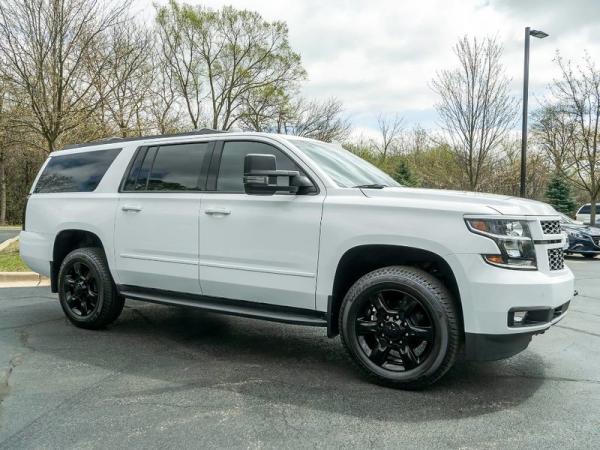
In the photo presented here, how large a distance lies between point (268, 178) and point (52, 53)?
8983 mm

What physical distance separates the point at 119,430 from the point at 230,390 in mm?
856

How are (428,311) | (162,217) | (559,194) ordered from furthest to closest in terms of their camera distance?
(559,194) < (162,217) < (428,311)

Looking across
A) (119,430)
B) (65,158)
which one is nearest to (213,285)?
(119,430)

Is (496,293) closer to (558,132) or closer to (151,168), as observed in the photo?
(151,168)

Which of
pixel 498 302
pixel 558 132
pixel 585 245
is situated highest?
pixel 558 132

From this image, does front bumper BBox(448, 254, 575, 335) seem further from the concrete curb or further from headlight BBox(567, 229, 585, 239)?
headlight BBox(567, 229, 585, 239)

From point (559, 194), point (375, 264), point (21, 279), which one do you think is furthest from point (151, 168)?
point (559, 194)

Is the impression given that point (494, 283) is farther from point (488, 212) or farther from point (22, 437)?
point (22, 437)

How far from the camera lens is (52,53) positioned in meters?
10.8

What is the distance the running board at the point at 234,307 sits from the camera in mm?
4004

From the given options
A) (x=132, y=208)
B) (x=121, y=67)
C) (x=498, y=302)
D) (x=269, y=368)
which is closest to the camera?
(x=498, y=302)

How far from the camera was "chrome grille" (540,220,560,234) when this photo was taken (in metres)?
3.64

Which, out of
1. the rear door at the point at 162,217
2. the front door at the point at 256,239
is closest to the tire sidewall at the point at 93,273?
the rear door at the point at 162,217

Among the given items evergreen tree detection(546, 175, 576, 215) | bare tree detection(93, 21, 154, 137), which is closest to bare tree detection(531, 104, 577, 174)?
evergreen tree detection(546, 175, 576, 215)
